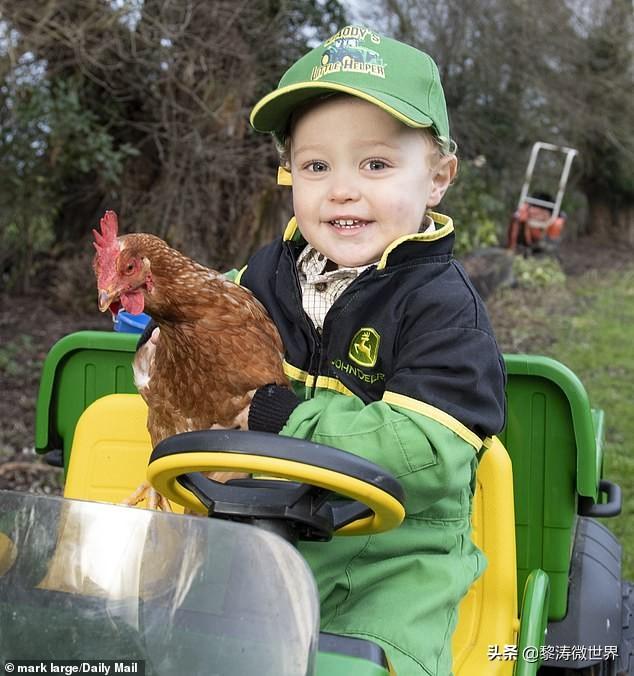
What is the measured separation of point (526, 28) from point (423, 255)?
925 centimetres

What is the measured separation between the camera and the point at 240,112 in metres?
5.91

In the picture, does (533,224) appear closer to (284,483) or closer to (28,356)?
(28,356)

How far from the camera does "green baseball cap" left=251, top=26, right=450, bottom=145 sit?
5.53 ft

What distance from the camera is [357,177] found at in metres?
1.78

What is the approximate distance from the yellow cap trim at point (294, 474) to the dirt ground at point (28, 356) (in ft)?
7.67

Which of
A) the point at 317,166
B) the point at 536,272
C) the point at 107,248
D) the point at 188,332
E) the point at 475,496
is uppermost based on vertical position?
the point at 536,272

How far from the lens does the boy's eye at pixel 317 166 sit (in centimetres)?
182

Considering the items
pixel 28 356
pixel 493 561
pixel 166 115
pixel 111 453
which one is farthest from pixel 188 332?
pixel 166 115

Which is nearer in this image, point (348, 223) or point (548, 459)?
point (348, 223)

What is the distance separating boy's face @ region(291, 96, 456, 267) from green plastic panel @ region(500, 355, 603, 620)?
0.45 m

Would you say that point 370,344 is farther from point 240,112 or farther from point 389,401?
point 240,112

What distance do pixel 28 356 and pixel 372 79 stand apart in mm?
4178

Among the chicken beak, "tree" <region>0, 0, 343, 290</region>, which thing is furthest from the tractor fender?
"tree" <region>0, 0, 343, 290</region>

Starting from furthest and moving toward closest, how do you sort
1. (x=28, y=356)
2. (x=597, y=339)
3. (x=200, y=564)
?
(x=597, y=339) → (x=28, y=356) → (x=200, y=564)
